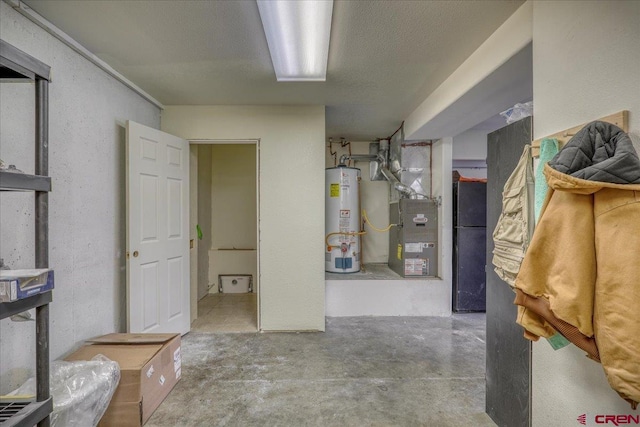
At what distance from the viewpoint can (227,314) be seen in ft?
11.6

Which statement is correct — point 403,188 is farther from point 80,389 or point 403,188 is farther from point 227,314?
point 80,389

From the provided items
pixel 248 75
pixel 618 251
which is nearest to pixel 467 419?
pixel 618 251

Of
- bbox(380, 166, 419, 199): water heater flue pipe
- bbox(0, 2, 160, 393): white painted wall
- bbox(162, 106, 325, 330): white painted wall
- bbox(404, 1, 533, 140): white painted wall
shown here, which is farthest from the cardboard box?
bbox(380, 166, 419, 199): water heater flue pipe

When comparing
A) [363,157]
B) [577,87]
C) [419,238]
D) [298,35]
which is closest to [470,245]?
[419,238]

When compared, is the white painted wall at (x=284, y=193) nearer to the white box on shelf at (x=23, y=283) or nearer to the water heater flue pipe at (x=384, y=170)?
the water heater flue pipe at (x=384, y=170)

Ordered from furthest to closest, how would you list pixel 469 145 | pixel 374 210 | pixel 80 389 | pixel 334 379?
pixel 374 210, pixel 469 145, pixel 334 379, pixel 80 389

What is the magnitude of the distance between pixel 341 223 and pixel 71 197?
2794 mm

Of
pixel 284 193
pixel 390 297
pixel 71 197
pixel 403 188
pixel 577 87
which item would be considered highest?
pixel 577 87

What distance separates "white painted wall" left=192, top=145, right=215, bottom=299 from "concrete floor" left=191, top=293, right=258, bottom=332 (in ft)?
0.94

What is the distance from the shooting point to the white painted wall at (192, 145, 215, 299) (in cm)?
416

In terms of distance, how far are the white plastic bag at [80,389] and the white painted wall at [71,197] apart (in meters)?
0.20

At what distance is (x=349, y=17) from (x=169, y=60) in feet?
4.69

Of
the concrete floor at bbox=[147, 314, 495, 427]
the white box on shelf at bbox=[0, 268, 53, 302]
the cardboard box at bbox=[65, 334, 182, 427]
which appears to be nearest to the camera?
the white box on shelf at bbox=[0, 268, 53, 302]

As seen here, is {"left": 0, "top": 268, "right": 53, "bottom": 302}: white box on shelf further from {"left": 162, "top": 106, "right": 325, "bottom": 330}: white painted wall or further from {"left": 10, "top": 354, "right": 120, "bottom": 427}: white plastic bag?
{"left": 162, "top": 106, "right": 325, "bottom": 330}: white painted wall
